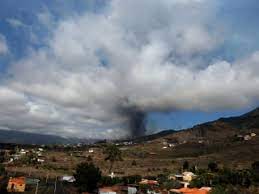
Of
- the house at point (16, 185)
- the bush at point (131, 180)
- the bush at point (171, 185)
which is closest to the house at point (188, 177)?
the bush at point (171, 185)

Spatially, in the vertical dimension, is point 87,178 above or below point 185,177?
below

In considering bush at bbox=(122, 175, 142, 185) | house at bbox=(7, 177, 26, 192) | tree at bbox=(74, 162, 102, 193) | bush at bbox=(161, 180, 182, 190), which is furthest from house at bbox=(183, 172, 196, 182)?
house at bbox=(7, 177, 26, 192)

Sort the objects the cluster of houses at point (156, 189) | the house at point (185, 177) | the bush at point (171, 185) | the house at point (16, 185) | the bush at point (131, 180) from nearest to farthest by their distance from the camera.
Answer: the house at point (16, 185) < the cluster of houses at point (156, 189) < the bush at point (171, 185) < the bush at point (131, 180) < the house at point (185, 177)

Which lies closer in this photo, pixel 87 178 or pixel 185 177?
pixel 87 178

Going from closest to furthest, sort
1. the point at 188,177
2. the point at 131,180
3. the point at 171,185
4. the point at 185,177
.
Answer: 1. the point at 171,185
2. the point at 131,180
3. the point at 188,177
4. the point at 185,177

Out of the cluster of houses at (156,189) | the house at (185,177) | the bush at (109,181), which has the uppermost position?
the house at (185,177)

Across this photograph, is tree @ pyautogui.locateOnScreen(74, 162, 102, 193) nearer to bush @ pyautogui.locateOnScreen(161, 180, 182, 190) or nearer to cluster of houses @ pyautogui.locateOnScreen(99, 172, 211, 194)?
cluster of houses @ pyautogui.locateOnScreen(99, 172, 211, 194)

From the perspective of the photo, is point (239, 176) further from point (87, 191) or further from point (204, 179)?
point (87, 191)

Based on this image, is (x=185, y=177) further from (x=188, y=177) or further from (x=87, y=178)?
(x=87, y=178)

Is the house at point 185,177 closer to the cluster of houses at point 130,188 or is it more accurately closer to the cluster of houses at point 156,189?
the cluster of houses at point 156,189

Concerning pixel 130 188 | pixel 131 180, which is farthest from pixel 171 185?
pixel 130 188

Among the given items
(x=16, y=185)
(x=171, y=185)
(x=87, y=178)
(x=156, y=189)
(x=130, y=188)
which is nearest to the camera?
(x=16, y=185)

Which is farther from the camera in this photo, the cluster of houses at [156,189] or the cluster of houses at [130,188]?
the cluster of houses at [156,189]

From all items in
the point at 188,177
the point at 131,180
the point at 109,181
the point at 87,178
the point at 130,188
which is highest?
the point at 188,177
